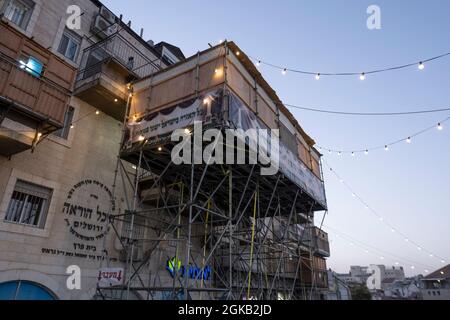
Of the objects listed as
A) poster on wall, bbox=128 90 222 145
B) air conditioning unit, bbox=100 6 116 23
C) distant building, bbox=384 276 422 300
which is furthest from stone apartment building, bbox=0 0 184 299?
distant building, bbox=384 276 422 300

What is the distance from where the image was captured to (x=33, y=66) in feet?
35.1

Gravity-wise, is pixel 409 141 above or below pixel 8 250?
above

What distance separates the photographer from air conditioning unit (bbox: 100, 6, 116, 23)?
15.1m

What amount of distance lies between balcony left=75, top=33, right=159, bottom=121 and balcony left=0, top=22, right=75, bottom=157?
1782mm

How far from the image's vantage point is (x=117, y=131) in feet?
47.5

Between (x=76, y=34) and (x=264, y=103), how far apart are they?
926cm

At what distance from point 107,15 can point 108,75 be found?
3897mm

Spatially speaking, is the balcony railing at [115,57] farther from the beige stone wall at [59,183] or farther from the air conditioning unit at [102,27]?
the beige stone wall at [59,183]

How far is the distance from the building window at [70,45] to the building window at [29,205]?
6204 millimetres

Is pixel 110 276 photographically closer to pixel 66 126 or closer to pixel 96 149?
pixel 96 149

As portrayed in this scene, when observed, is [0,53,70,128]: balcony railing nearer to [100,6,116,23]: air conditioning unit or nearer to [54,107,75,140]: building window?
[54,107,75,140]: building window

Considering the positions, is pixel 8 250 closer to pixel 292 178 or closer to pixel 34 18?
pixel 34 18
